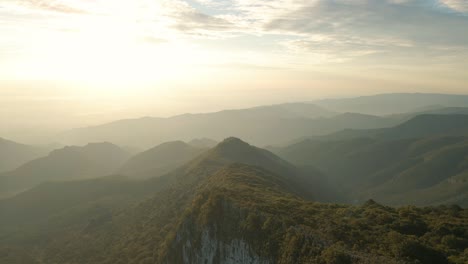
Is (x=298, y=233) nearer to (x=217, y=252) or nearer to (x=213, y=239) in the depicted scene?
(x=217, y=252)

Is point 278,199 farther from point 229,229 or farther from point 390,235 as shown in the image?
point 390,235

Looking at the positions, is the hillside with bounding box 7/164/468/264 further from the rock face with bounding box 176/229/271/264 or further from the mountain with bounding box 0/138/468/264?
the mountain with bounding box 0/138/468/264

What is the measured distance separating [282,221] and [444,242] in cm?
2041

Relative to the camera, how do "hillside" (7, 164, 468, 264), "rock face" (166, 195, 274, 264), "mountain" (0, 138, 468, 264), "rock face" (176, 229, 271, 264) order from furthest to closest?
"rock face" (166, 195, 274, 264), "rock face" (176, 229, 271, 264), "mountain" (0, 138, 468, 264), "hillside" (7, 164, 468, 264)

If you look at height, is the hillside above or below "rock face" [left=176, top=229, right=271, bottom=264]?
above

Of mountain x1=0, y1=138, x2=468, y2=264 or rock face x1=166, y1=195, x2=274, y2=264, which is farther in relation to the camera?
rock face x1=166, y1=195, x2=274, y2=264

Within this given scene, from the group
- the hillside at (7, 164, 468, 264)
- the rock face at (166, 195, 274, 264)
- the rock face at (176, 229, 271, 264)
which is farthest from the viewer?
the rock face at (166, 195, 274, 264)

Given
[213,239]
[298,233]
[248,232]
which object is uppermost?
[298,233]

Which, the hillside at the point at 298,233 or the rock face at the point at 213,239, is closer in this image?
the hillside at the point at 298,233

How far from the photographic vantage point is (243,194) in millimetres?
66750

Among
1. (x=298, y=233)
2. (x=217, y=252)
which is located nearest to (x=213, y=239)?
(x=217, y=252)

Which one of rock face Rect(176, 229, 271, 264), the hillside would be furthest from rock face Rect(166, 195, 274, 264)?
the hillside

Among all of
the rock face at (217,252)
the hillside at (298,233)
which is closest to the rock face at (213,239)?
the rock face at (217,252)

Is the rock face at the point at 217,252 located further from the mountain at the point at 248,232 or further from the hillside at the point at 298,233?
the mountain at the point at 248,232
